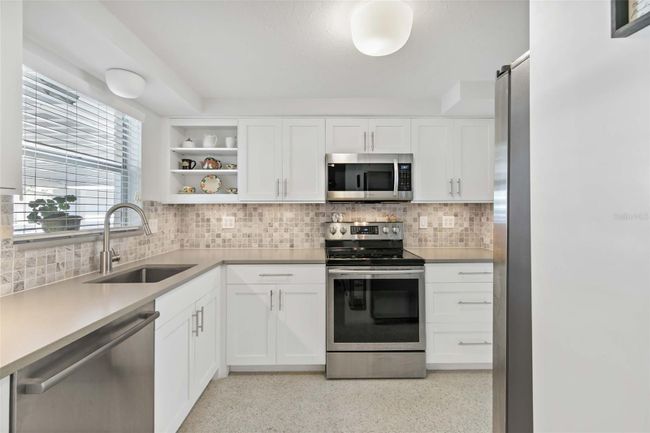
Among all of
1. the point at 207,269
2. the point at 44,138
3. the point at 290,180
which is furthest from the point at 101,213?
the point at 290,180

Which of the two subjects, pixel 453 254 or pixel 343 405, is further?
pixel 453 254

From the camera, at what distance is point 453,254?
294 cm

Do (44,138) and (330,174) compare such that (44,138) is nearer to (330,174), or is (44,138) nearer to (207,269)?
(207,269)

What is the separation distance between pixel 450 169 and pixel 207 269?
87.0 inches

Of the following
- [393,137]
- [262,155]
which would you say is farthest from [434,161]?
[262,155]

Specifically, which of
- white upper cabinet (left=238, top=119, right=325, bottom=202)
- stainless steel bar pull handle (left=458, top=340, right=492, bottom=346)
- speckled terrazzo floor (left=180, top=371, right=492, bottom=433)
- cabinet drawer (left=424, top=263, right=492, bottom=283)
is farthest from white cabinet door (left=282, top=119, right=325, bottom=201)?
stainless steel bar pull handle (left=458, top=340, right=492, bottom=346)

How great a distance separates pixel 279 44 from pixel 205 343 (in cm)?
197

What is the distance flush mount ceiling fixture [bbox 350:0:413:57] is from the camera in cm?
153

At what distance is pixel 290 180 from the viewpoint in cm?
304

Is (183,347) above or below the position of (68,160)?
below

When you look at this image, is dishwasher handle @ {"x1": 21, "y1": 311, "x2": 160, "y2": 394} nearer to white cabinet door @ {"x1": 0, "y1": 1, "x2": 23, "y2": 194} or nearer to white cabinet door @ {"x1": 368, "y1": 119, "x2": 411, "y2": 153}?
white cabinet door @ {"x1": 0, "y1": 1, "x2": 23, "y2": 194}

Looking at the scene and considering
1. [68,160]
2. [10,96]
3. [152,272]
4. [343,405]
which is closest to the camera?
[10,96]

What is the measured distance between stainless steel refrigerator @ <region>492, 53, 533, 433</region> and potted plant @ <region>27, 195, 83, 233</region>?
6.90 ft

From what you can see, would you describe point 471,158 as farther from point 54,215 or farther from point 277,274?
point 54,215
